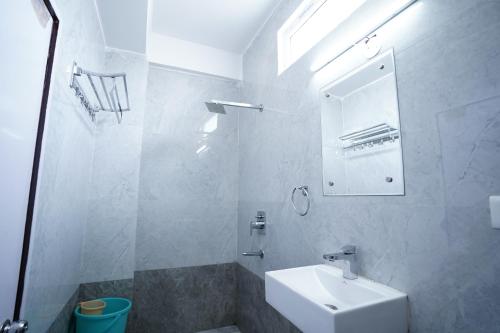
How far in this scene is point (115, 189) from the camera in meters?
2.07

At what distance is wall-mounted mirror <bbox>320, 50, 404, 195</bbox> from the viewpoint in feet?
3.58

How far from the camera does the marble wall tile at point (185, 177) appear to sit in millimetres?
2328

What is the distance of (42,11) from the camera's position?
3.00ft

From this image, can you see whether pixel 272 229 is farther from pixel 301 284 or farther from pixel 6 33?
pixel 6 33

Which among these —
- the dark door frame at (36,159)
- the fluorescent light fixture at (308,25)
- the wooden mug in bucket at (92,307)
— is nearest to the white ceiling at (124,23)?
→ the dark door frame at (36,159)

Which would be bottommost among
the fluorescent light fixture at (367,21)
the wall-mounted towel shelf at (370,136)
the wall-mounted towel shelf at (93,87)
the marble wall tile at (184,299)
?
the marble wall tile at (184,299)

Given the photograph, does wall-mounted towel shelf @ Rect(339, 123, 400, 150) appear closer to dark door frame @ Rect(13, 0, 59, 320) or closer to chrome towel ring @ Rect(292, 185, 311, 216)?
chrome towel ring @ Rect(292, 185, 311, 216)

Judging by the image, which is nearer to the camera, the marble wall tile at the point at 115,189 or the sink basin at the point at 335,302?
the sink basin at the point at 335,302

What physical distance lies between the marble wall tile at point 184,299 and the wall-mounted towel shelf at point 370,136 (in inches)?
71.1

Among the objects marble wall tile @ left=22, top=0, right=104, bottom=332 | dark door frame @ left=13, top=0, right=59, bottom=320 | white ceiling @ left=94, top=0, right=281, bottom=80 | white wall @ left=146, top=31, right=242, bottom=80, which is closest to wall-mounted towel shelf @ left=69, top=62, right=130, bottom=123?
marble wall tile @ left=22, top=0, right=104, bottom=332

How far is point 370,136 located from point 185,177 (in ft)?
5.83

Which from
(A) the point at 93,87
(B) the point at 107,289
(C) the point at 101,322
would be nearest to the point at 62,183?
(A) the point at 93,87

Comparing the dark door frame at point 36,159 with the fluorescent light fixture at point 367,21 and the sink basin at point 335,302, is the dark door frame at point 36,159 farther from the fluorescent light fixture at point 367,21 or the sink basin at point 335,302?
the fluorescent light fixture at point 367,21

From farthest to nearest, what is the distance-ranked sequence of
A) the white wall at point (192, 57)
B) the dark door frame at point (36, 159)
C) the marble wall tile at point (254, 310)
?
the white wall at point (192, 57) < the marble wall tile at point (254, 310) < the dark door frame at point (36, 159)
